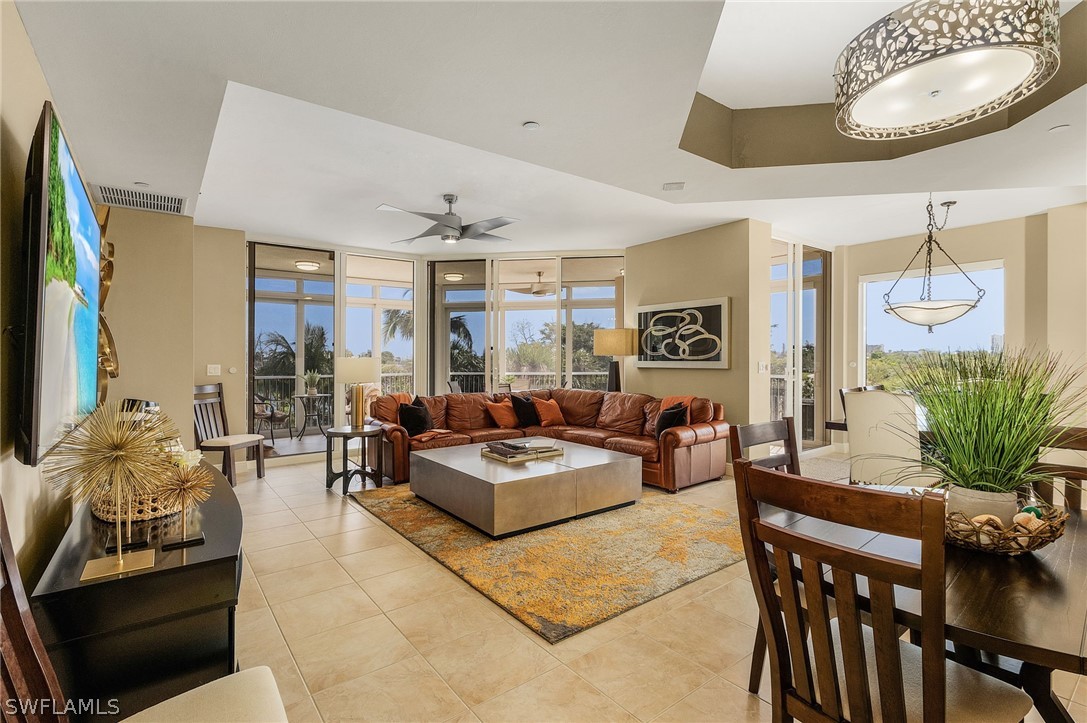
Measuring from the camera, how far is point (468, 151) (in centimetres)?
362

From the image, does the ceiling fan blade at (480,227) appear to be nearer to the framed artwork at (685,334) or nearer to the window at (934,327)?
the framed artwork at (685,334)

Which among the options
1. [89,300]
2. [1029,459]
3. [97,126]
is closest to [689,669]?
[1029,459]

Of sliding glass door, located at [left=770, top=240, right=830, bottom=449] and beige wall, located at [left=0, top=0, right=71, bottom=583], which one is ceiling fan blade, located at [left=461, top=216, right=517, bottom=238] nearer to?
beige wall, located at [left=0, top=0, right=71, bottom=583]

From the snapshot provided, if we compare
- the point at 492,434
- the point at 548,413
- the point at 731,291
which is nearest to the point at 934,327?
the point at 731,291

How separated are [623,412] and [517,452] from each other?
221cm

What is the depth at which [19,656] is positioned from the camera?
1.05m

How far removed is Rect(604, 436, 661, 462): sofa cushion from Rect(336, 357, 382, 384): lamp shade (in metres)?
2.62

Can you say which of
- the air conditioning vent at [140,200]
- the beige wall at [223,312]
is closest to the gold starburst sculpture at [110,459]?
the air conditioning vent at [140,200]

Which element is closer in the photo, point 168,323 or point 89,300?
point 89,300

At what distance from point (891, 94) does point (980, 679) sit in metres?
1.86

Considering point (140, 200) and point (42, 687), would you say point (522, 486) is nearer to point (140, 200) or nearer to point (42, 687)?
point (42, 687)

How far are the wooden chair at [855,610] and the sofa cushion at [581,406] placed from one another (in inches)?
201

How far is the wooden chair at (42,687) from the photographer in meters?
0.98

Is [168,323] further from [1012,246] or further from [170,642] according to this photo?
[1012,246]
